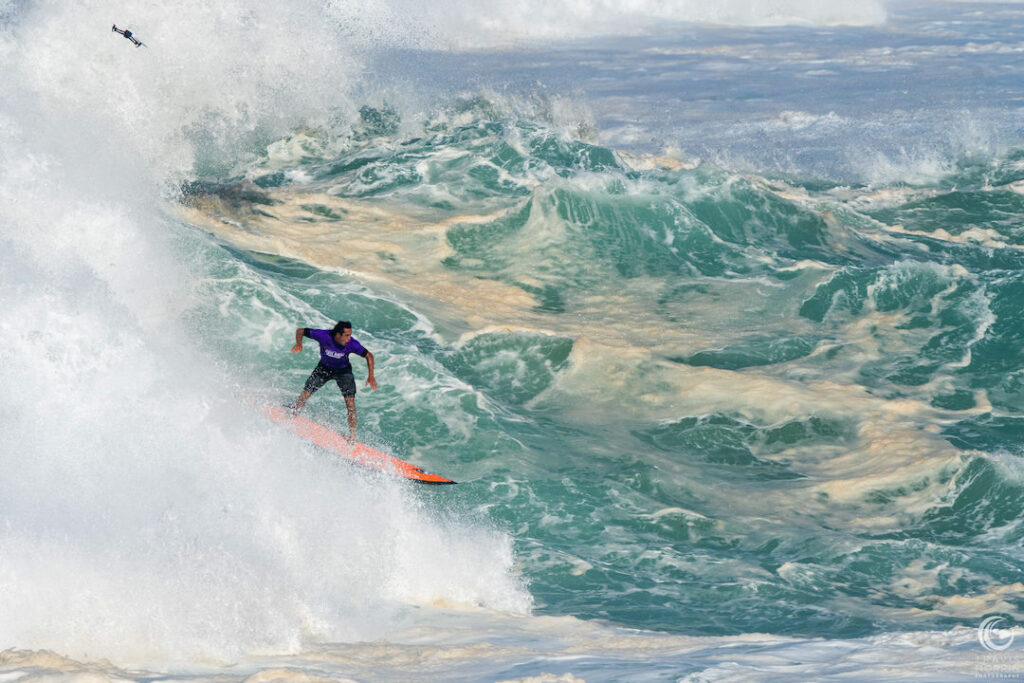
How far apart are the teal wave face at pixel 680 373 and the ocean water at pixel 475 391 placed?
2.4 inches

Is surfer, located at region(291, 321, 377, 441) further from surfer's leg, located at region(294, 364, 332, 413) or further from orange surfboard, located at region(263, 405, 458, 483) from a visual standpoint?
orange surfboard, located at region(263, 405, 458, 483)

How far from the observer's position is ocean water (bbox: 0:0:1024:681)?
841 centimetres

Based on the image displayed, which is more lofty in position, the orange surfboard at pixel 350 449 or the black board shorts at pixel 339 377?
the black board shorts at pixel 339 377

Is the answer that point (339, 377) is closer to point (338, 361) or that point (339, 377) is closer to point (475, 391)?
point (338, 361)

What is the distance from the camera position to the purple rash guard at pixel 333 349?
1223cm

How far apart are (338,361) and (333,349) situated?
0.16 metres

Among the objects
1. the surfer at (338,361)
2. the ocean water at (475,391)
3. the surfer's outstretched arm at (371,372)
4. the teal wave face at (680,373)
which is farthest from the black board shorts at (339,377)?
the teal wave face at (680,373)

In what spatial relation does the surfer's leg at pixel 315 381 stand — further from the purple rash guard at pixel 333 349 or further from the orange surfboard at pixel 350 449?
the orange surfboard at pixel 350 449

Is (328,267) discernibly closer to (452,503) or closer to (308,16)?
(452,503)

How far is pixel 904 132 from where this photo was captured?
36781mm

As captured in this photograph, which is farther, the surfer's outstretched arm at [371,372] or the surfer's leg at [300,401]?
the surfer's leg at [300,401]

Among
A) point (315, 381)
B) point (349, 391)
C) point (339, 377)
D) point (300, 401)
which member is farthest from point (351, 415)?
point (300, 401)

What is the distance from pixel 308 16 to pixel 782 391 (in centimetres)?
2415

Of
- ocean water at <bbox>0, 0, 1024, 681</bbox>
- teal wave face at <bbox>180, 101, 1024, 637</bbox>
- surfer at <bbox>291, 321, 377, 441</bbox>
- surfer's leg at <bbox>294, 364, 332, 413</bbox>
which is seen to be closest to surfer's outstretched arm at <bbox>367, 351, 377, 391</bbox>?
surfer at <bbox>291, 321, 377, 441</bbox>
